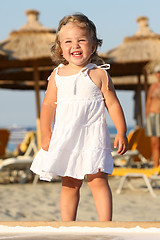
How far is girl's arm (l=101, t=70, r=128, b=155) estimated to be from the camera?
2.27 metres

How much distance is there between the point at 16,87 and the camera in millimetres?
16750

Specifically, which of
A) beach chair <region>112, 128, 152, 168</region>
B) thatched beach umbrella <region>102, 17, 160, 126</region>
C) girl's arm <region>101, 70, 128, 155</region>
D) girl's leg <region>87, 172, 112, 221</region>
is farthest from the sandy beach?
thatched beach umbrella <region>102, 17, 160, 126</region>

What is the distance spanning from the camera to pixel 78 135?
2.27 metres

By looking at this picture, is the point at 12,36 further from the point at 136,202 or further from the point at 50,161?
the point at 50,161

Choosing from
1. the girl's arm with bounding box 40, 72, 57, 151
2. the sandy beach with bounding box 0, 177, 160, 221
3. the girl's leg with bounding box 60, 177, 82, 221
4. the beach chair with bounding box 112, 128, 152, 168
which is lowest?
the sandy beach with bounding box 0, 177, 160, 221

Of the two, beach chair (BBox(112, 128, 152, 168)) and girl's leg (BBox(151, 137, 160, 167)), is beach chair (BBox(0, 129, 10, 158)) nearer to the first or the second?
beach chair (BBox(112, 128, 152, 168))

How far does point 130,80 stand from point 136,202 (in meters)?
11.3

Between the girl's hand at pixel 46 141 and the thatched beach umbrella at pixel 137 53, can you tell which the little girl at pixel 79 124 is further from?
the thatched beach umbrella at pixel 137 53

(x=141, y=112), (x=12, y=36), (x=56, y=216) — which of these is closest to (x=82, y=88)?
(x=56, y=216)

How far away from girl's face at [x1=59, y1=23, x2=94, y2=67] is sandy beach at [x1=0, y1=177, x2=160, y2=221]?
9.03 ft

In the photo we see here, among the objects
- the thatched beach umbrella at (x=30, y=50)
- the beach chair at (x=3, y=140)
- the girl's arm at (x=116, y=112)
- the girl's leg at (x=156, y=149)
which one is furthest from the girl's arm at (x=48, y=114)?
the beach chair at (x=3, y=140)

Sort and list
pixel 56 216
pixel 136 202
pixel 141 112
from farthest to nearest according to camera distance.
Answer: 1. pixel 141 112
2. pixel 136 202
3. pixel 56 216

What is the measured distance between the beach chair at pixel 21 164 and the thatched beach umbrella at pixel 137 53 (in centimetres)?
250

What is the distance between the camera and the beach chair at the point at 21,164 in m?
7.75
